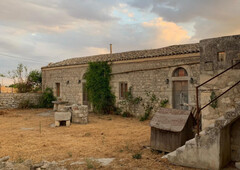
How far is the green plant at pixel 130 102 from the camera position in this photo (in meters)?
13.6

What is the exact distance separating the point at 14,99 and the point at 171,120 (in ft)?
53.7

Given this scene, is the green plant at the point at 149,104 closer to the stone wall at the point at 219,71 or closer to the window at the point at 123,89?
the window at the point at 123,89

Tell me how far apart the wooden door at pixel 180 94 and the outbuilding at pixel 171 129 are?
5433 mm

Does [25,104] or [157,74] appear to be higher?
[157,74]

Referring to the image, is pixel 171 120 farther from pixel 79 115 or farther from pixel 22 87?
pixel 22 87

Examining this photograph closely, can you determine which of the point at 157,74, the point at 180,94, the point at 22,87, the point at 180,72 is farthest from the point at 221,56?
the point at 22,87

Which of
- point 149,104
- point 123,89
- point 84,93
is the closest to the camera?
point 149,104

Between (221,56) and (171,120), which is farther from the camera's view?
(171,120)

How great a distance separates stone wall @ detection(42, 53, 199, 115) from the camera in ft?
37.1

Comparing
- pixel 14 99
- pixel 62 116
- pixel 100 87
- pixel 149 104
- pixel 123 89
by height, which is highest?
pixel 100 87

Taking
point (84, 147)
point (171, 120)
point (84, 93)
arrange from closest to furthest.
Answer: point (171, 120) → point (84, 147) → point (84, 93)

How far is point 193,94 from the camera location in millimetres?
11164

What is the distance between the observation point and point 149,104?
13.0 meters

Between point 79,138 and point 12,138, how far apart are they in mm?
2507
